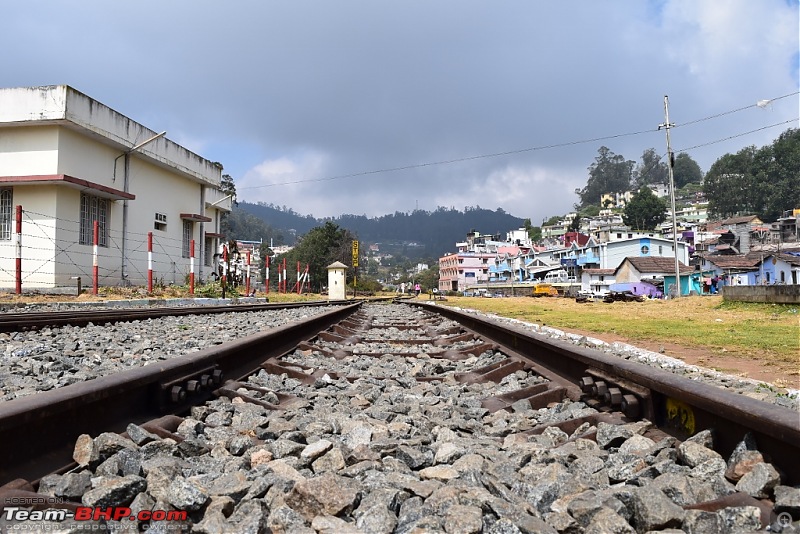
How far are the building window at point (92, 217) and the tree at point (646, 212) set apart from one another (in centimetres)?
10528

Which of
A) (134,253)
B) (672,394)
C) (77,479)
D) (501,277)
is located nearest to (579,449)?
(672,394)

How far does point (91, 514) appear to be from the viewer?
1.25 meters

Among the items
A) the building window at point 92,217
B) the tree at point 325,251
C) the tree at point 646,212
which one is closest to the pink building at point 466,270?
the tree at point 646,212

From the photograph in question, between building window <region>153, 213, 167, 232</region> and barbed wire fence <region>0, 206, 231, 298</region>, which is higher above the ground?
building window <region>153, 213, 167, 232</region>

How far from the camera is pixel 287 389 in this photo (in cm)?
314

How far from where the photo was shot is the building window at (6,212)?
14.1m

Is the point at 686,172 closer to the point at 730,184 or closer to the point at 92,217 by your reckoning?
the point at 730,184

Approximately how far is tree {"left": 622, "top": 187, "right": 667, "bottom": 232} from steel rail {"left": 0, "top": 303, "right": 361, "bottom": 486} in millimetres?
113670

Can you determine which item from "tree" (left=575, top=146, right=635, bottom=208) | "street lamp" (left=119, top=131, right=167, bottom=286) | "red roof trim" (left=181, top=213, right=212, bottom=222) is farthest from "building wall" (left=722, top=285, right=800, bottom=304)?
"tree" (left=575, top=146, right=635, bottom=208)

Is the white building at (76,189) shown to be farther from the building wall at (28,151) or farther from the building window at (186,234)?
the building window at (186,234)

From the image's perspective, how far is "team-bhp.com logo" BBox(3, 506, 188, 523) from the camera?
1208mm

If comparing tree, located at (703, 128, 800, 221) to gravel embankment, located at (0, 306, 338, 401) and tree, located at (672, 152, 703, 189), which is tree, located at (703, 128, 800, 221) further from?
gravel embankment, located at (0, 306, 338, 401)

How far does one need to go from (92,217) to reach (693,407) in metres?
17.6

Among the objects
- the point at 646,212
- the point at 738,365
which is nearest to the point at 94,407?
the point at 738,365
